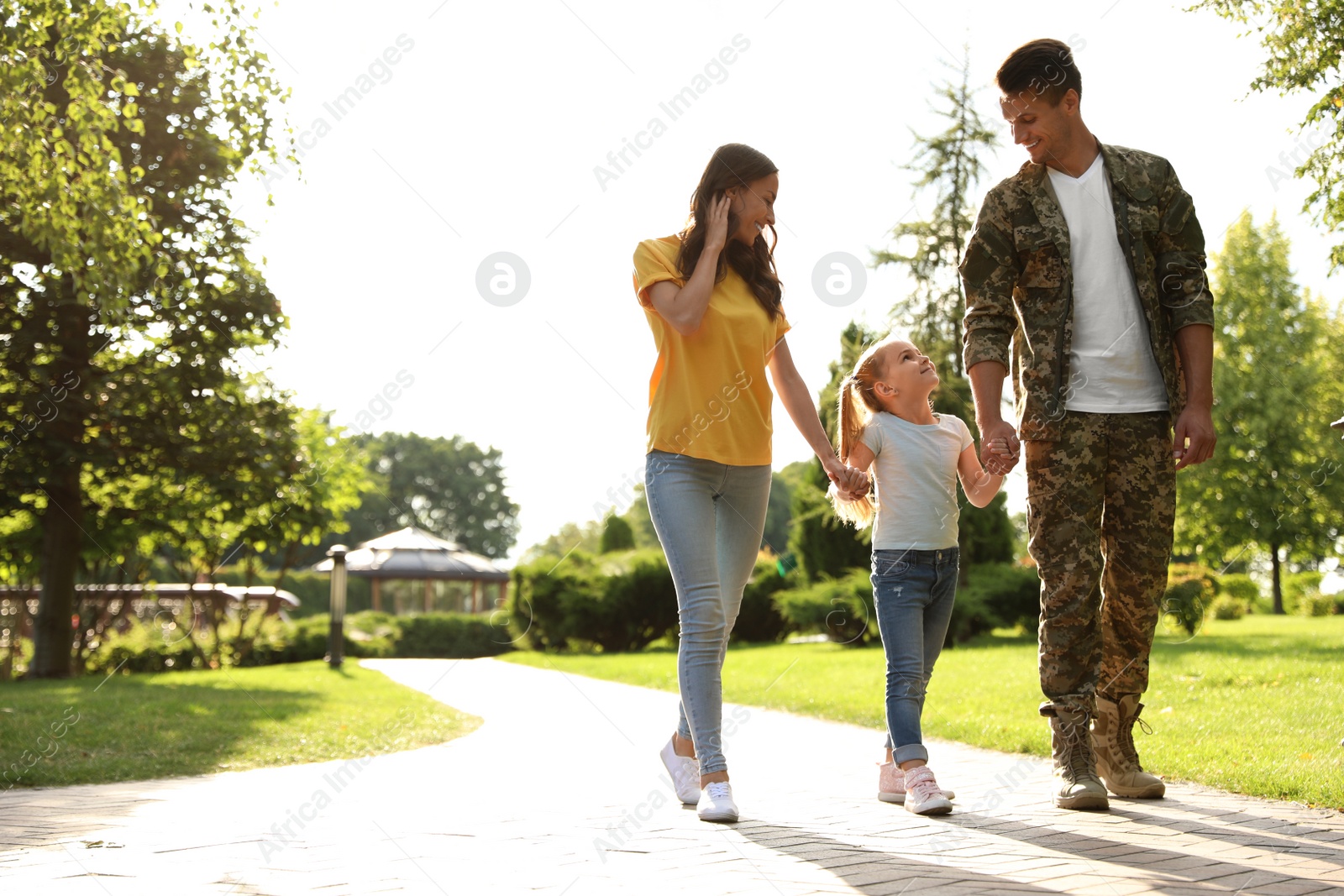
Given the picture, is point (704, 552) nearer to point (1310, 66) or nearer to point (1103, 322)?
A: point (1103, 322)

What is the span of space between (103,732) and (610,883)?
520 centimetres

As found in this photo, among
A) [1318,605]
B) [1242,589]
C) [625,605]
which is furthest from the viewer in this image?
[1242,589]

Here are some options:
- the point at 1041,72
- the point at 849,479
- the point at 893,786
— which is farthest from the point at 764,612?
the point at 1041,72

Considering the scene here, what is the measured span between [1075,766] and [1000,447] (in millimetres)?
1030

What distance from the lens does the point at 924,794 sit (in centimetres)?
347

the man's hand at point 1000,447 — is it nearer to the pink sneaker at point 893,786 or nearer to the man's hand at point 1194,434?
the man's hand at point 1194,434

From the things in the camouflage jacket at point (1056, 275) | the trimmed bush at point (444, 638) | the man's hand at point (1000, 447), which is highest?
the camouflage jacket at point (1056, 275)

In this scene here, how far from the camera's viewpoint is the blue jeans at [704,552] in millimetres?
3455

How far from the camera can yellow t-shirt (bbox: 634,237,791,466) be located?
3.57 meters

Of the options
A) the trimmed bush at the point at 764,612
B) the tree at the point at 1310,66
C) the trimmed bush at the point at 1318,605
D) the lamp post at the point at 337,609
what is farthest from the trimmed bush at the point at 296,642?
the trimmed bush at the point at 1318,605

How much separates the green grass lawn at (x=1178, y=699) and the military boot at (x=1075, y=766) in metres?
0.75

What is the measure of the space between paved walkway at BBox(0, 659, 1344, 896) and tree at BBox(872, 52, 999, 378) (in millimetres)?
12542

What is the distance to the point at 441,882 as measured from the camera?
2.59 meters

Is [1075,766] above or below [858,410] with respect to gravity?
below
